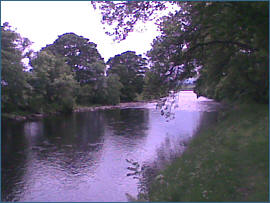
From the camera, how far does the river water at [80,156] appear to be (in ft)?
43.4

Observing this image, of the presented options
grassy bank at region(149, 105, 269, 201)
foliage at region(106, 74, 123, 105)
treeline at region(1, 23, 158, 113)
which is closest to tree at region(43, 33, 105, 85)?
treeline at region(1, 23, 158, 113)

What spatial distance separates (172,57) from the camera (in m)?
14.9

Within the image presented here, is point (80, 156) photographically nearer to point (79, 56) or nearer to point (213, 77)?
point (213, 77)

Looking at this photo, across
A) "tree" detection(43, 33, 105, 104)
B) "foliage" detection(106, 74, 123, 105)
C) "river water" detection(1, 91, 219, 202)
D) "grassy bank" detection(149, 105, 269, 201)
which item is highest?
"tree" detection(43, 33, 105, 104)

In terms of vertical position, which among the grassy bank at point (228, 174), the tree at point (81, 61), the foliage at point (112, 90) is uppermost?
the tree at point (81, 61)

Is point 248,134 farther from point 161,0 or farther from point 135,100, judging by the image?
point 135,100

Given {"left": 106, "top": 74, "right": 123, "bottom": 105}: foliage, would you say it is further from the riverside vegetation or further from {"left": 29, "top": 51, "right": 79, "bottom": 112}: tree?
the riverside vegetation

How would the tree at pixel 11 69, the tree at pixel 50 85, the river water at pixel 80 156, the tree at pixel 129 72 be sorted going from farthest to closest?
the tree at pixel 129 72 < the tree at pixel 50 85 < the tree at pixel 11 69 < the river water at pixel 80 156

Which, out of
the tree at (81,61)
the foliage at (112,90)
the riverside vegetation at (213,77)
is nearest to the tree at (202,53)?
the riverside vegetation at (213,77)

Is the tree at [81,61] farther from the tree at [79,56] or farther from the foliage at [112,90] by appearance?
the foliage at [112,90]

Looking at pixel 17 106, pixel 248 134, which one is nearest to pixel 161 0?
pixel 248 134

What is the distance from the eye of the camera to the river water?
520 inches

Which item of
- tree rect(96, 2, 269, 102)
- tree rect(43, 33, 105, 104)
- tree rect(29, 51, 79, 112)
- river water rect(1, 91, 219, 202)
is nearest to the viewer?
tree rect(96, 2, 269, 102)

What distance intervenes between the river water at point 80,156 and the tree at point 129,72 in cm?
3709
